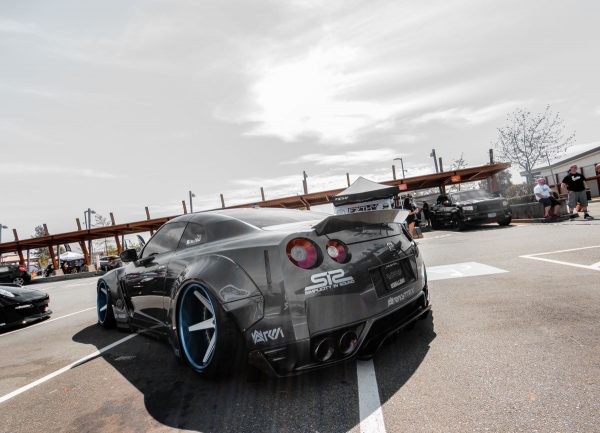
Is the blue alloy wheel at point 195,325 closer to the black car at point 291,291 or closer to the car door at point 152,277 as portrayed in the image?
the black car at point 291,291

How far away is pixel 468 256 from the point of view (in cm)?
708

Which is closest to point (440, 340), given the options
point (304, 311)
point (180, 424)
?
point (304, 311)

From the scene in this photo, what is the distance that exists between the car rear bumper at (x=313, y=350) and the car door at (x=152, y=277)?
1.38 m

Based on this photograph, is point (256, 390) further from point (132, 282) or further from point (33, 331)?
point (33, 331)

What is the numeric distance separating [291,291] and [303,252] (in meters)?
0.27

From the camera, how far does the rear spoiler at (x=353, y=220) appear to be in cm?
236

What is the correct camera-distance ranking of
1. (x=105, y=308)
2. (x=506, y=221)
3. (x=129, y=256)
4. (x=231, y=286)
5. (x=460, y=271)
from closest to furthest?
(x=231, y=286), (x=129, y=256), (x=105, y=308), (x=460, y=271), (x=506, y=221)

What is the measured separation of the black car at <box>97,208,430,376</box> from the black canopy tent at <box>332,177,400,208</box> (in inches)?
501

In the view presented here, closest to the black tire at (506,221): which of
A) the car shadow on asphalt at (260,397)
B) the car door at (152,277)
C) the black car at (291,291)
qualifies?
the car shadow on asphalt at (260,397)

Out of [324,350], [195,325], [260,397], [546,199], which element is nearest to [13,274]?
[195,325]

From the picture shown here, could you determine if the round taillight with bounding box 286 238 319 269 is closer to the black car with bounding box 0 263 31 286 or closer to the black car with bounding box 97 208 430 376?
the black car with bounding box 97 208 430 376

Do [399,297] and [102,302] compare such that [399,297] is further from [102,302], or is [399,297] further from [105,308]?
[102,302]

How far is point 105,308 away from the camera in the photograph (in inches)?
195

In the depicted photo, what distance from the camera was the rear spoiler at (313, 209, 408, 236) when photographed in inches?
93.0
